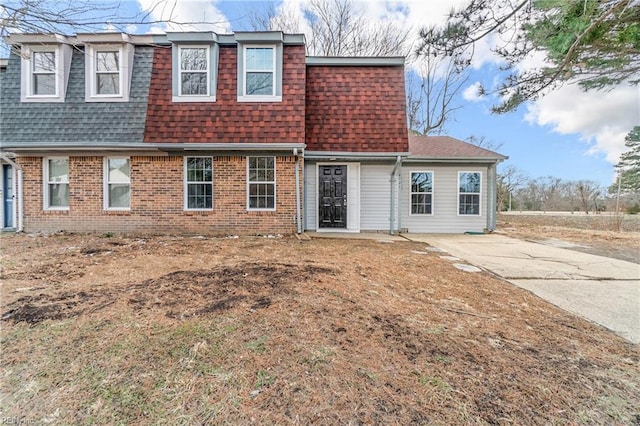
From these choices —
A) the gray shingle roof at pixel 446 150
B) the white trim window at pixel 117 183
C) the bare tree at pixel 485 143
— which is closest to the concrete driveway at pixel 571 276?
the gray shingle roof at pixel 446 150

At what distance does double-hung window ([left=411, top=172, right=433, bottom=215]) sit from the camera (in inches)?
395

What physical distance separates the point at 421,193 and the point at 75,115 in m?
10.7

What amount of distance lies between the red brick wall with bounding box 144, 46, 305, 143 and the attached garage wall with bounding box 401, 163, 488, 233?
13.9ft

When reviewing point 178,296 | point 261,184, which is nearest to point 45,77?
point 261,184

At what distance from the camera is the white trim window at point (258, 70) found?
8.50 m

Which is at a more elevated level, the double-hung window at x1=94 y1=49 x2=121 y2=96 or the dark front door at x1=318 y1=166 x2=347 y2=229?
the double-hung window at x1=94 y1=49 x2=121 y2=96

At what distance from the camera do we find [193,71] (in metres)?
8.48

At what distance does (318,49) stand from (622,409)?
1955 centimetres

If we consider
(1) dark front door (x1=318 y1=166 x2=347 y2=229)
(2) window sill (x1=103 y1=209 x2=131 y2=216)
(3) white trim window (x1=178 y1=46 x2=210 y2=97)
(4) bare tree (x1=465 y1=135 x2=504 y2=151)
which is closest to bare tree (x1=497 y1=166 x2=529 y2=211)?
(4) bare tree (x1=465 y1=135 x2=504 y2=151)

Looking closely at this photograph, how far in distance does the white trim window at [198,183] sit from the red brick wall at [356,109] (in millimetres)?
3028

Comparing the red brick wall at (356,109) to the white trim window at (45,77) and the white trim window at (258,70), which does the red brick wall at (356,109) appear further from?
the white trim window at (45,77)

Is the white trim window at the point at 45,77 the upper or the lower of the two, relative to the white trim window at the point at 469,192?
upper

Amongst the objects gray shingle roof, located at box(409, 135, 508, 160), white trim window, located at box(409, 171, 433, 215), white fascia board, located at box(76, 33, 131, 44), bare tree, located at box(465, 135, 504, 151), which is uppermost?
bare tree, located at box(465, 135, 504, 151)

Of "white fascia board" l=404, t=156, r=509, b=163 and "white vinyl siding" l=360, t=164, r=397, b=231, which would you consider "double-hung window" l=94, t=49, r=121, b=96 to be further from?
"white fascia board" l=404, t=156, r=509, b=163
